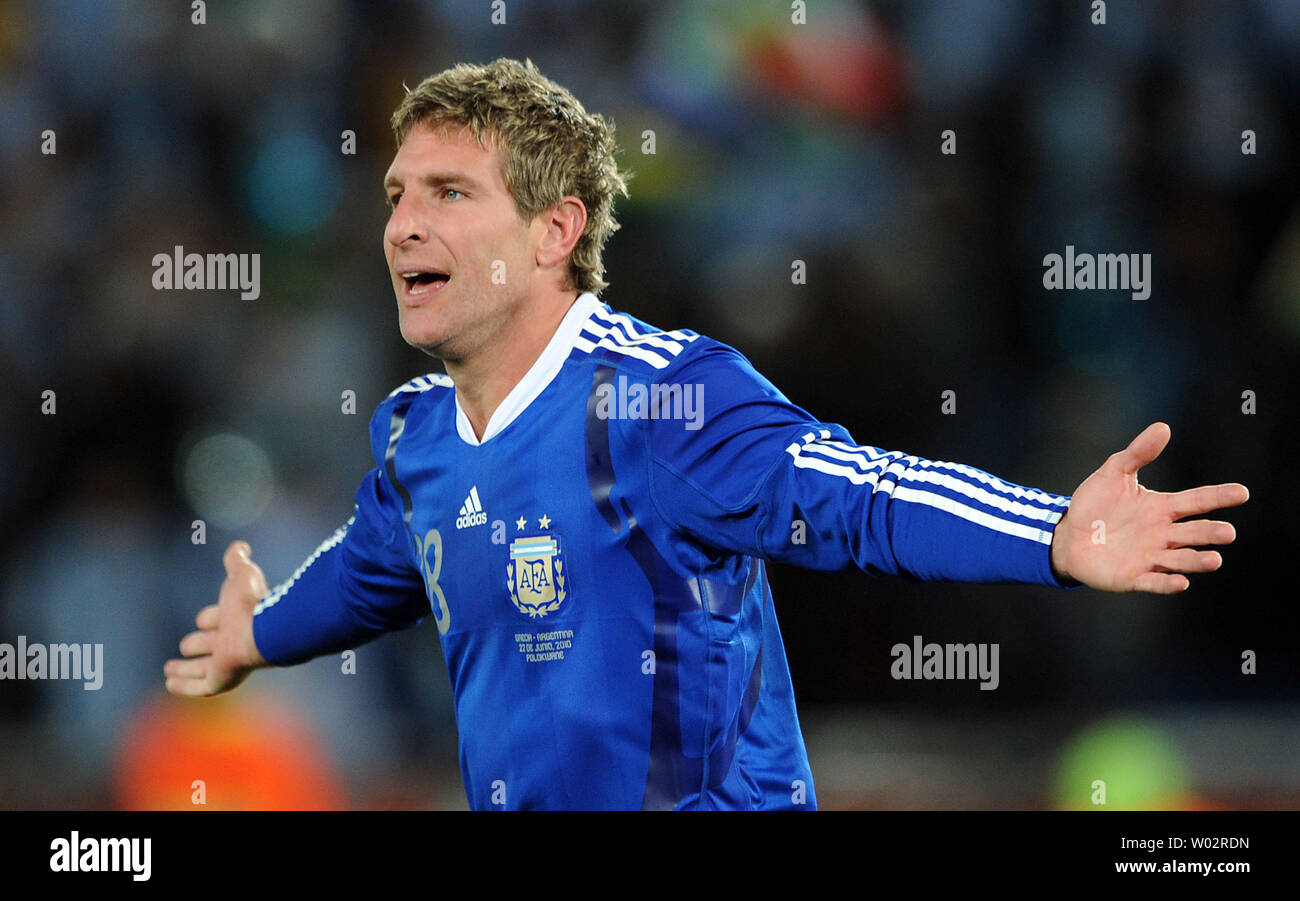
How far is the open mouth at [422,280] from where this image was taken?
10.0ft

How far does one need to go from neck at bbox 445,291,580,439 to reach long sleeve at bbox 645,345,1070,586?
466 millimetres

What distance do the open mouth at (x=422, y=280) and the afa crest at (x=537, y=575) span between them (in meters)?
0.62

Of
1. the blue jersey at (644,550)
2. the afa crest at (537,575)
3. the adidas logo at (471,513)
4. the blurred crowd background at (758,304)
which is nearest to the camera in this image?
the blue jersey at (644,550)

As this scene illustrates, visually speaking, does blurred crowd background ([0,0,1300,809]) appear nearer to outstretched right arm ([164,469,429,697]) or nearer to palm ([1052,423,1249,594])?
outstretched right arm ([164,469,429,697])

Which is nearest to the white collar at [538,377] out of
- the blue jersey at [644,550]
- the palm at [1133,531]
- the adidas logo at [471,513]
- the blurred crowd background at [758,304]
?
the blue jersey at [644,550]

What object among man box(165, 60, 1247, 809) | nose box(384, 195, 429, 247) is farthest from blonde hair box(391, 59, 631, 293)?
nose box(384, 195, 429, 247)

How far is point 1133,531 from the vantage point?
2.20 metres

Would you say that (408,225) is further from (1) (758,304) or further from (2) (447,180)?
(1) (758,304)

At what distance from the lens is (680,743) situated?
2713 millimetres

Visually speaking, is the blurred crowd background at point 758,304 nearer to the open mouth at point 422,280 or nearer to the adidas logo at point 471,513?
the open mouth at point 422,280

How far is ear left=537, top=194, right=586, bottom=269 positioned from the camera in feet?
10.3
